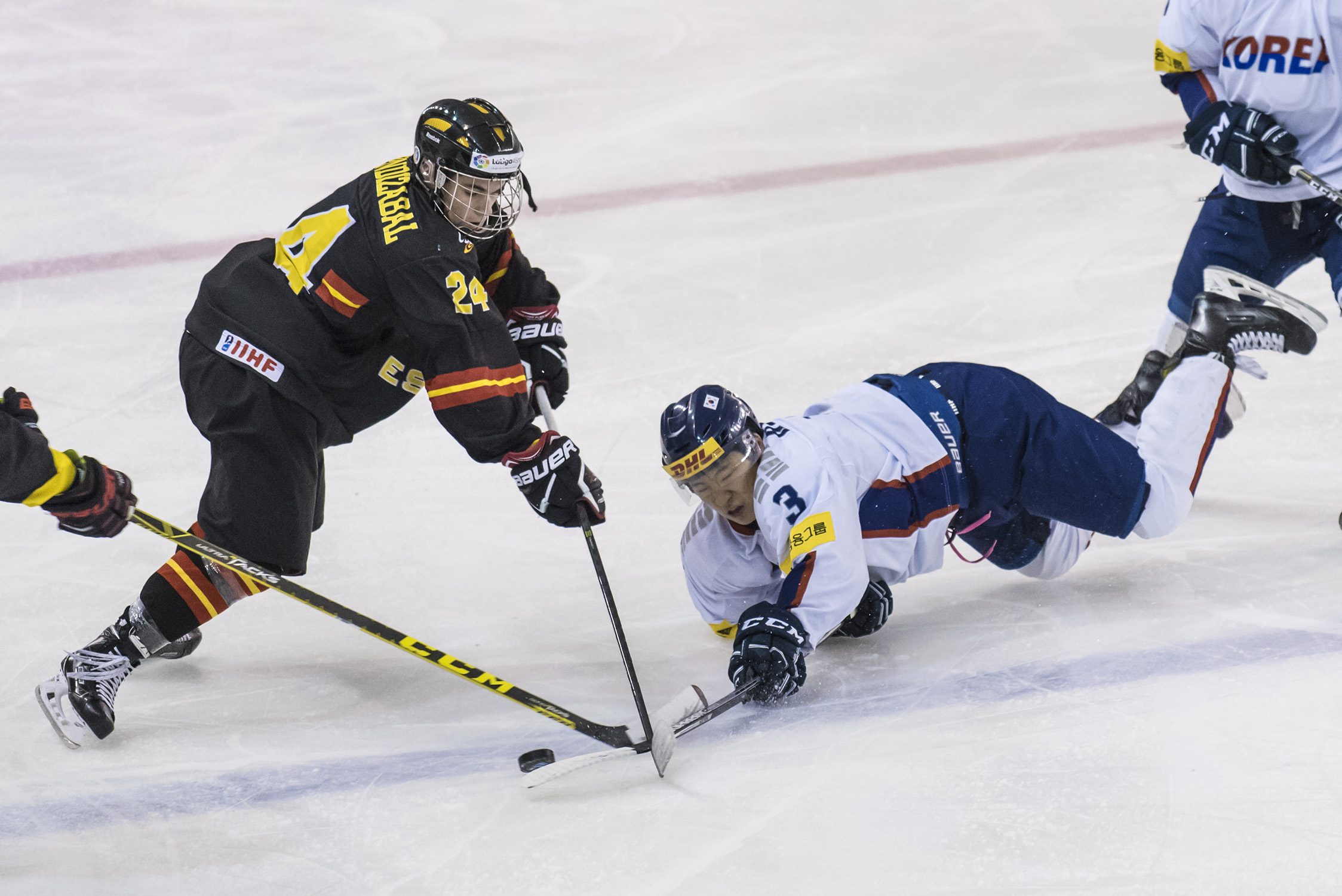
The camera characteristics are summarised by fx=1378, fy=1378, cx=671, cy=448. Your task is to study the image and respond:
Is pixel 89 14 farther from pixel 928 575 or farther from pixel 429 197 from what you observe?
pixel 928 575

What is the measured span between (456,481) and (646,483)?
0.50 metres

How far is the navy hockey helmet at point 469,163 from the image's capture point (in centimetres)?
251

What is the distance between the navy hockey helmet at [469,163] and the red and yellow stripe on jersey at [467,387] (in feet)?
→ 1.00

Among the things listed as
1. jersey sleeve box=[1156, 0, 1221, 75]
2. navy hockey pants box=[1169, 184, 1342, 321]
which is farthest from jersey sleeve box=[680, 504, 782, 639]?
jersey sleeve box=[1156, 0, 1221, 75]

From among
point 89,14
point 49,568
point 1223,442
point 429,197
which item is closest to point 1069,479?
point 1223,442

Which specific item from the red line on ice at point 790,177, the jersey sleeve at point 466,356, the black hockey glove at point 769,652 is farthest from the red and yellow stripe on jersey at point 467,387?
the red line on ice at point 790,177

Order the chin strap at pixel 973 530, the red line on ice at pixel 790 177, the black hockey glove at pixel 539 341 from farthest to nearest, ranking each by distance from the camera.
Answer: the red line on ice at pixel 790 177 → the black hockey glove at pixel 539 341 → the chin strap at pixel 973 530

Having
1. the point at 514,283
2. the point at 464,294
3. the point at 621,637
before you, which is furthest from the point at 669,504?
the point at 464,294

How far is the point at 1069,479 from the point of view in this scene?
8.77 feet

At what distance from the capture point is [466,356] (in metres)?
2.46

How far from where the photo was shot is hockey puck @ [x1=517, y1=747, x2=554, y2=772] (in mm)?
2408

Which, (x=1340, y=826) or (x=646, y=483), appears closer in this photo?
(x=1340, y=826)

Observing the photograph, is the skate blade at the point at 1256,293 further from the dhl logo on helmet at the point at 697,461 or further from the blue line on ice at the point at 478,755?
the dhl logo on helmet at the point at 697,461

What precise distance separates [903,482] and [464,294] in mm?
882
